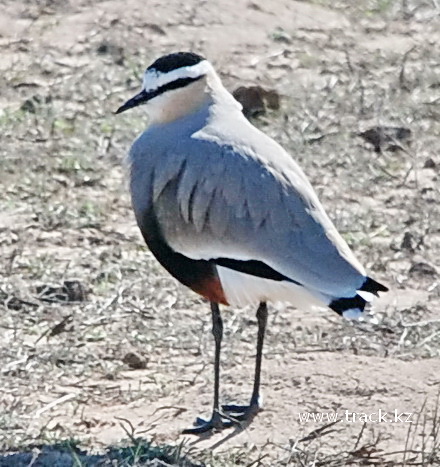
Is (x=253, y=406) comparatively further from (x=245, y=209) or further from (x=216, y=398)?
(x=245, y=209)

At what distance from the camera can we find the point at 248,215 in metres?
5.94

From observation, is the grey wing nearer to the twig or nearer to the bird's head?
the bird's head

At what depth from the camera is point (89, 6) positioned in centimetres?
1076

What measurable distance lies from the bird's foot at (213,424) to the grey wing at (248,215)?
581 mm

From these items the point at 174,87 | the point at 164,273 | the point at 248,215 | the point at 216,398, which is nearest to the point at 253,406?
the point at 216,398

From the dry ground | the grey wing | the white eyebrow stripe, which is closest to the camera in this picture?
the grey wing

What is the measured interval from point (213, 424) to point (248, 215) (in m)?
0.79

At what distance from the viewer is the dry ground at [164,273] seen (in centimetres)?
→ 594

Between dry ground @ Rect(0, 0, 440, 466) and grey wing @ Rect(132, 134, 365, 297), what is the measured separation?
560 millimetres

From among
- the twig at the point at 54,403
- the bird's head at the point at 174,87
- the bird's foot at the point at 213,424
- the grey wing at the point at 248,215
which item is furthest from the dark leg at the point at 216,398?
the bird's head at the point at 174,87

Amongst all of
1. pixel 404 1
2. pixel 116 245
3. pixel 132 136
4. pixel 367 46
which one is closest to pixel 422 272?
pixel 116 245

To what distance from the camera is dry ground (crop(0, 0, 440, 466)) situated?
5.94m

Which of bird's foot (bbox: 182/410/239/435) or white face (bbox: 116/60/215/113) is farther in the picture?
white face (bbox: 116/60/215/113)

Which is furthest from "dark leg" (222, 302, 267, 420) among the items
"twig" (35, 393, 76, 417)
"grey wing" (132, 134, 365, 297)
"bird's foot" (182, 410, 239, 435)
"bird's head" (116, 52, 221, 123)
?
"bird's head" (116, 52, 221, 123)
